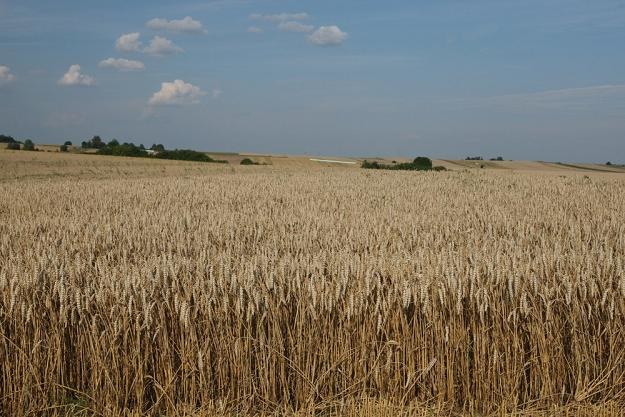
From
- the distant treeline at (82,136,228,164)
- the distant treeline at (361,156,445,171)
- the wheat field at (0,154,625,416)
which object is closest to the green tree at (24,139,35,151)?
the distant treeline at (82,136,228,164)

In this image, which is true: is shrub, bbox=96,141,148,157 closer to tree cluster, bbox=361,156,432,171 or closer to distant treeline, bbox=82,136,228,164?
distant treeline, bbox=82,136,228,164

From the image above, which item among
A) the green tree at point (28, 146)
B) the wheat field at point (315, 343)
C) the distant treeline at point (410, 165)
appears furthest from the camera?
the green tree at point (28, 146)

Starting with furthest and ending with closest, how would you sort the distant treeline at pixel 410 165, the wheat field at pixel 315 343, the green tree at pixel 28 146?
the green tree at pixel 28 146 → the distant treeline at pixel 410 165 → the wheat field at pixel 315 343

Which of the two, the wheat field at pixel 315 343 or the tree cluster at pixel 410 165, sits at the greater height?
the tree cluster at pixel 410 165

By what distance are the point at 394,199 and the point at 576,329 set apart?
1146cm

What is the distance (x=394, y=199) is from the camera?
1582 centimetres

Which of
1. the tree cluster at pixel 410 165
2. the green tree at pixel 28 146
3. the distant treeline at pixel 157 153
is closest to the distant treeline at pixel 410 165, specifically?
the tree cluster at pixel 410 165

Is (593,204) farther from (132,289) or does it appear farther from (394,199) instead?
(132,289)

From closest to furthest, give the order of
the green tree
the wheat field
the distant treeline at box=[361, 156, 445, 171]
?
the wheat field
the distant treeline at box=[361, 156, 445, 171]
the green tree

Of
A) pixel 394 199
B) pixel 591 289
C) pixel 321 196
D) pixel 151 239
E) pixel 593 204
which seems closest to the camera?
pixel 591 289

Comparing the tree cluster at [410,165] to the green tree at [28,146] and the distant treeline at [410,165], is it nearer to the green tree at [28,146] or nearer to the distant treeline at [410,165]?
the distant treeline at [410,165]

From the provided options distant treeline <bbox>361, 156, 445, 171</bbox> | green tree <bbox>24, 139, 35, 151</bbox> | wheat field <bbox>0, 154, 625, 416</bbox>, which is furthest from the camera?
green tree <bbox>24, 139, 35, 151</bbox>

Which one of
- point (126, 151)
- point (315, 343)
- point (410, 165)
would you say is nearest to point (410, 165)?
point (410, 165)

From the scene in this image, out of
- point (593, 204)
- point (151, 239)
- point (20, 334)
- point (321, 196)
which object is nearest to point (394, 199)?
point (321, 196)
